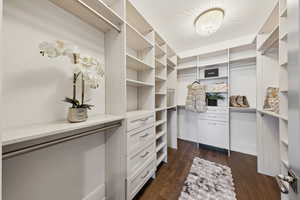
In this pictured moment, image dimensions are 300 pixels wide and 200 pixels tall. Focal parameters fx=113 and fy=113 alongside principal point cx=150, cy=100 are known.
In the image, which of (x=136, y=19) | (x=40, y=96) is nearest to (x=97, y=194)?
(x=40, y=96)

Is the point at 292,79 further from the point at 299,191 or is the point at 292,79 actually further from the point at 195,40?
the point at 195,40

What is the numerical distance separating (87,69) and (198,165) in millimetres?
2222

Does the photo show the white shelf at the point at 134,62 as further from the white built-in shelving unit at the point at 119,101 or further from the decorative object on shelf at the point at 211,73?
the decorative object on shelf at the point at 211,73

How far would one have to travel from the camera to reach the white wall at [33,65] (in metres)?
0.74

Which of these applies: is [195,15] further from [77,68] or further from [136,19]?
[77,68]

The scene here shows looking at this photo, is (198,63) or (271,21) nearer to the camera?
(271,21)

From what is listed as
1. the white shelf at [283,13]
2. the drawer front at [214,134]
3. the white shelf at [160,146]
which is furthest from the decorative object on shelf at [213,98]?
the white shelf at [283,13]

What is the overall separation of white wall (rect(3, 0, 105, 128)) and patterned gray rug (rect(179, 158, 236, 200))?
5.58 feet

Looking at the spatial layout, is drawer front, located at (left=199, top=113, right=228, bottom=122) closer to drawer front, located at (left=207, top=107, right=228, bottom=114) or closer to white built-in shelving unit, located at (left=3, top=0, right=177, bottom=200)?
drawer front, located at (left=207, top=107, right=228, bottom=114)

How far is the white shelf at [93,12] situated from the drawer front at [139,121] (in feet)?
3.20

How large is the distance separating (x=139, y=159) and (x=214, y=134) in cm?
191

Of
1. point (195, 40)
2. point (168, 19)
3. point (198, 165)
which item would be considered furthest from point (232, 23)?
point (198, 165)

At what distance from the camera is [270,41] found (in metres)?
1.60

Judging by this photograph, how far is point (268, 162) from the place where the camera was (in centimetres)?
175
